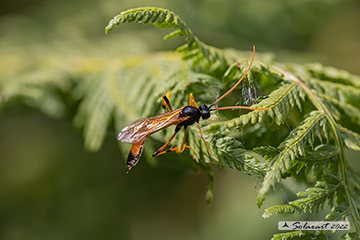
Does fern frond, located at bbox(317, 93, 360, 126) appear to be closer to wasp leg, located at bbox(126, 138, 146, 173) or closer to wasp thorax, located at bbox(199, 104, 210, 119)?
wasp thorax, located at bbox(199, 104, 210, 119)

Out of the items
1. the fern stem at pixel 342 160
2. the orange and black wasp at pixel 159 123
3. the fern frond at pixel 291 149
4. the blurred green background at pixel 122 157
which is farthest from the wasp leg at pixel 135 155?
the blurred green background at pixel 122 157

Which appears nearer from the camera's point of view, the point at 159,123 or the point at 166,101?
the point at 159,123

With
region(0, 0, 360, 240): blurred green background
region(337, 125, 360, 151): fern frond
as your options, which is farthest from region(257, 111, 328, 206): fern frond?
region(0, 0, 360, 240): blurred green background

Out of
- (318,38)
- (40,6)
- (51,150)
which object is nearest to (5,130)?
(51,150)

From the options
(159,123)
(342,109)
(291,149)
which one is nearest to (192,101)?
(159,123)

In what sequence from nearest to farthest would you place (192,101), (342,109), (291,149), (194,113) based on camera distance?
(291,149), (194,113), (192,101), (342,109)

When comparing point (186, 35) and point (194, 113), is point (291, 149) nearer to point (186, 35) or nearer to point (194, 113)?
point (194, 113)
